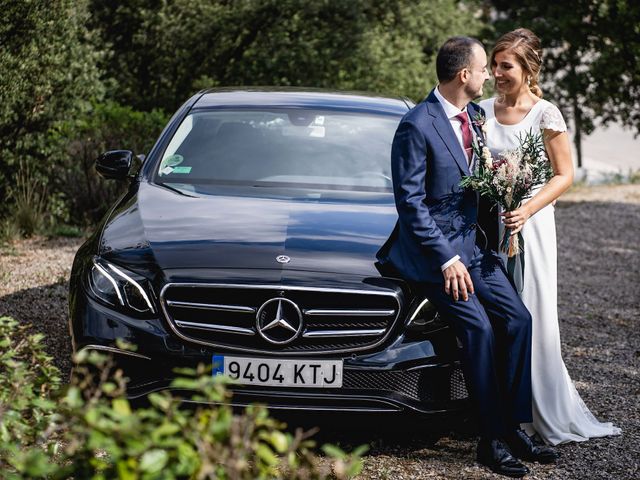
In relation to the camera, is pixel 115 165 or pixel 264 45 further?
pixel 264 45

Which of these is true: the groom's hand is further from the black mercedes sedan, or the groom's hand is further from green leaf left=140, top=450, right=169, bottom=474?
green leaf left=140, top=450, right=169, bottom=474

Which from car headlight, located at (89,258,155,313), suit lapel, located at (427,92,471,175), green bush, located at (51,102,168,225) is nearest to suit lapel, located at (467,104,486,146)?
suit lapel, located at (427,92,471,175)

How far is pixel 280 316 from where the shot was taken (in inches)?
160

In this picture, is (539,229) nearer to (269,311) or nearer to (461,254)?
(461,254)

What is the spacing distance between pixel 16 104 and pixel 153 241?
586cm

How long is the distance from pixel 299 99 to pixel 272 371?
2.46 m

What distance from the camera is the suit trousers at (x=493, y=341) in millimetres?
4230

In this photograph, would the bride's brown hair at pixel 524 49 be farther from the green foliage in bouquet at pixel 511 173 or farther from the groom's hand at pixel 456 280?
the groom's hand at pixel 456 280

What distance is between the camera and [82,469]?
2391mm

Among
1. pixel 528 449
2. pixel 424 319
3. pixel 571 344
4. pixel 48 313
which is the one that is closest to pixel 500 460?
pixel 528 449

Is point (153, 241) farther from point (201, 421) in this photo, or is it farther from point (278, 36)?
point (278, 36)

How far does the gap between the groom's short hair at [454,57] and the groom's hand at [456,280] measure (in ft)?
2.68

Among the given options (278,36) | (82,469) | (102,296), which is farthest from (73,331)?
(278,36)

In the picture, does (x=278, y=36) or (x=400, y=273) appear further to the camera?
(x=278, y=36)
